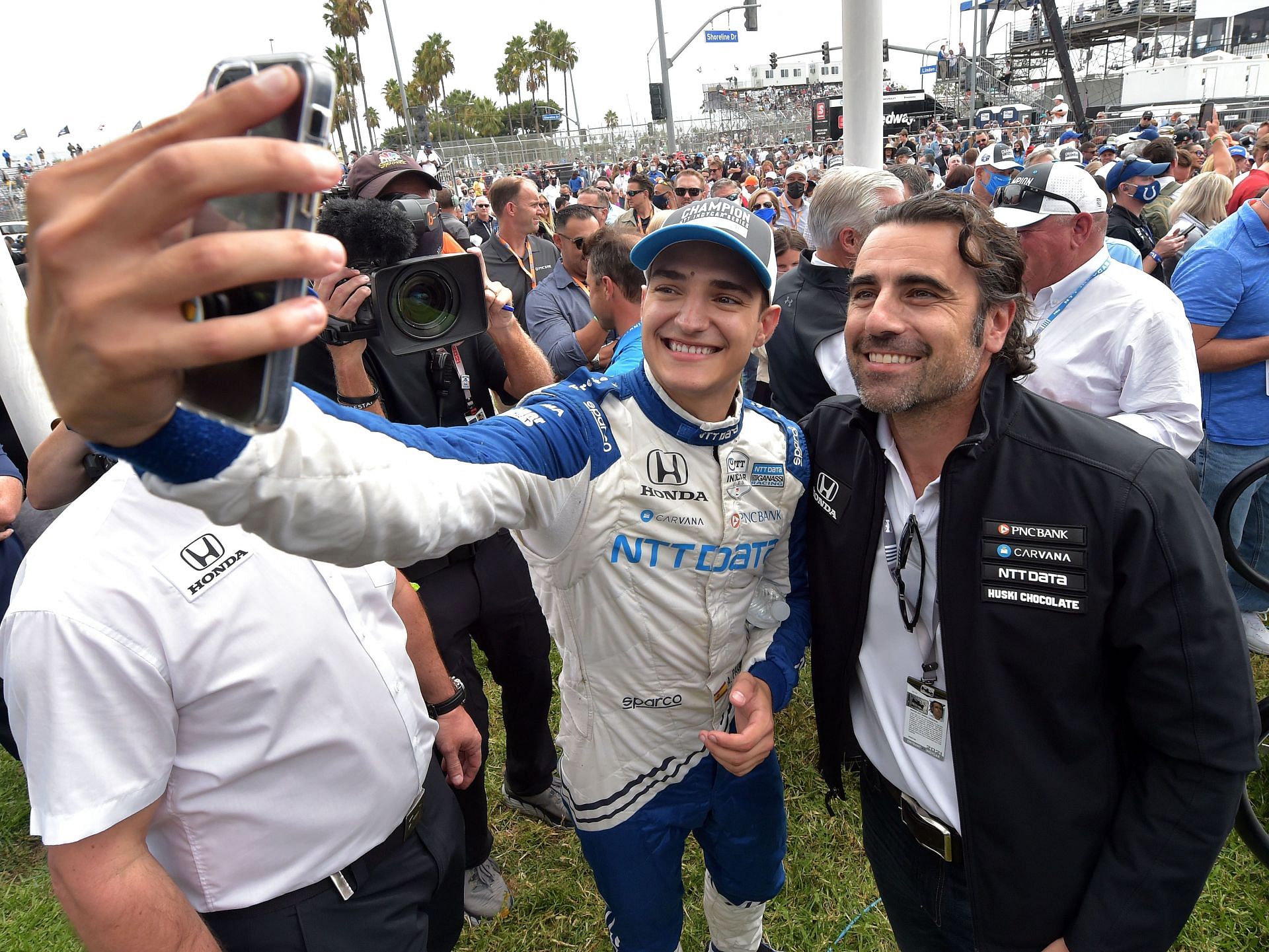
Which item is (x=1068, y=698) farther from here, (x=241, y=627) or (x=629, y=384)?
(x=241, y=627)

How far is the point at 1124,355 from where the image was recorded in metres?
2.85

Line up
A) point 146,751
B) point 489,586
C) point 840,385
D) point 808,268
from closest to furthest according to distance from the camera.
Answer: point 146,751, point 489,586, point 840,385, point 808,268

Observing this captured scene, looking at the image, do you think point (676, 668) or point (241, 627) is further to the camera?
point (676, 668)

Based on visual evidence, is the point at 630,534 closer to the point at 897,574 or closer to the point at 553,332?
the point at 897,574

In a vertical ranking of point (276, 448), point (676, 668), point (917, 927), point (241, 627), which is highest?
point (276, 448)

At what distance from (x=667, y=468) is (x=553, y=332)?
2.93 m

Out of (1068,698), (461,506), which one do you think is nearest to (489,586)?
(461,506)

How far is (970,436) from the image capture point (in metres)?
1.51

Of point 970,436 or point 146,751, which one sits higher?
point 970,436

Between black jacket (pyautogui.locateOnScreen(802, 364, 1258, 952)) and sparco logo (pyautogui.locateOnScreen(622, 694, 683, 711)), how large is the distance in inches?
26.3

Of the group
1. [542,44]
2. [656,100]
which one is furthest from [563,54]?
[656,100]

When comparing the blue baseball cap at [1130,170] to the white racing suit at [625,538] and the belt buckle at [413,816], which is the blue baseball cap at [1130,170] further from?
the belt buckle at [413,816]

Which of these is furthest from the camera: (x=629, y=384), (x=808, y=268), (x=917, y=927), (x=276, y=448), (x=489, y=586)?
(x=808, y=268)

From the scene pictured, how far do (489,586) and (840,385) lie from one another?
162 centimetres
